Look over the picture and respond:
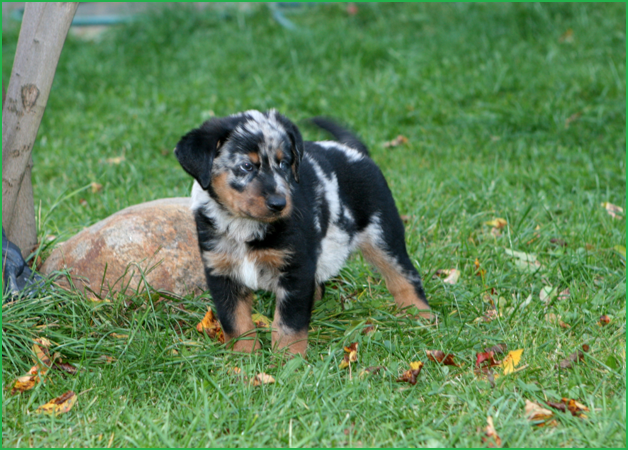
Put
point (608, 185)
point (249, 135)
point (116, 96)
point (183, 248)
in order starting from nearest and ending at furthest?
point (249, 135)
point (183, 248)
point (608, 185)
point (116, 96)

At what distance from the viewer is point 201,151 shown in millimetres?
3117

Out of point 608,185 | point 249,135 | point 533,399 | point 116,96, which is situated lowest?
point 116,96

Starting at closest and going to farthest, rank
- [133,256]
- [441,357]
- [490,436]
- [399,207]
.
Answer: [490,436] < [441,357] < [133,256] < [399,207]

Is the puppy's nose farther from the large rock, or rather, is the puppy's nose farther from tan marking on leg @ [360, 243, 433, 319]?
the large rock

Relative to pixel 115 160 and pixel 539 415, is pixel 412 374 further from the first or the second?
pixel 115 160

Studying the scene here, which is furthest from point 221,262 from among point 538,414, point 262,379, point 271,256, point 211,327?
point 538,414

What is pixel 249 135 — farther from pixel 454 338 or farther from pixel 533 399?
pixel 533 399

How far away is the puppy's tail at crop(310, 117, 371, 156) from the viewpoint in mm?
4051

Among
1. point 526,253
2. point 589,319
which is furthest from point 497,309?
point 526,253

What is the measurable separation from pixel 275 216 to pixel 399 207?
2243 mm

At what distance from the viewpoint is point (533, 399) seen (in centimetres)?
292

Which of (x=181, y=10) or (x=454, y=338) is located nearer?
(x=454, y=338)

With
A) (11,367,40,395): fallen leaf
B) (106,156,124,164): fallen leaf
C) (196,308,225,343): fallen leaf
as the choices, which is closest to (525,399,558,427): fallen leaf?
(196,308,225,343): fallen leaf

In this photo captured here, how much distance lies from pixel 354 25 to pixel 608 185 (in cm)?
473
